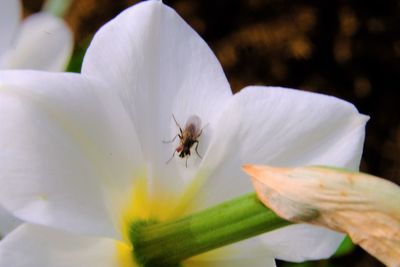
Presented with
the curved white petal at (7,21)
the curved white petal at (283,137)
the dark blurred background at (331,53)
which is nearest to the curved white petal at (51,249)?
the curved white petal at (283,137)

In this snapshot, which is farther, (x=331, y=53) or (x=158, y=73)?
(x=331, y=53)

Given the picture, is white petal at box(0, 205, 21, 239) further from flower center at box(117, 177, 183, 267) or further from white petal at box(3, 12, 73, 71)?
white petal at box(3, 12, 73, 71)

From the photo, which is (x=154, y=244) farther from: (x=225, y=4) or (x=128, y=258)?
(x=225, y=4)

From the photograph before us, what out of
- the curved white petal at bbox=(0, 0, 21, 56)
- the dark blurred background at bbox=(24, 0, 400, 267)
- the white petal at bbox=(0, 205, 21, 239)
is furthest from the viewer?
the dark blurred background at bbox=(24, 0, 400, 267)

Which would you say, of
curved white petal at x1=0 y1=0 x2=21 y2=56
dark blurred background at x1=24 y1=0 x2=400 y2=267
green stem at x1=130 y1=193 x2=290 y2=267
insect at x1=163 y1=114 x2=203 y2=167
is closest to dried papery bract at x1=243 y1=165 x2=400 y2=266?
green stem at x1=130 y1=193 x2=290 y2=267

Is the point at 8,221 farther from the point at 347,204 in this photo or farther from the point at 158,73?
the point at 347,204

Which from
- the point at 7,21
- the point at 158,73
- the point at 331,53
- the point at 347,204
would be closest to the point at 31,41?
the point at 7,21
